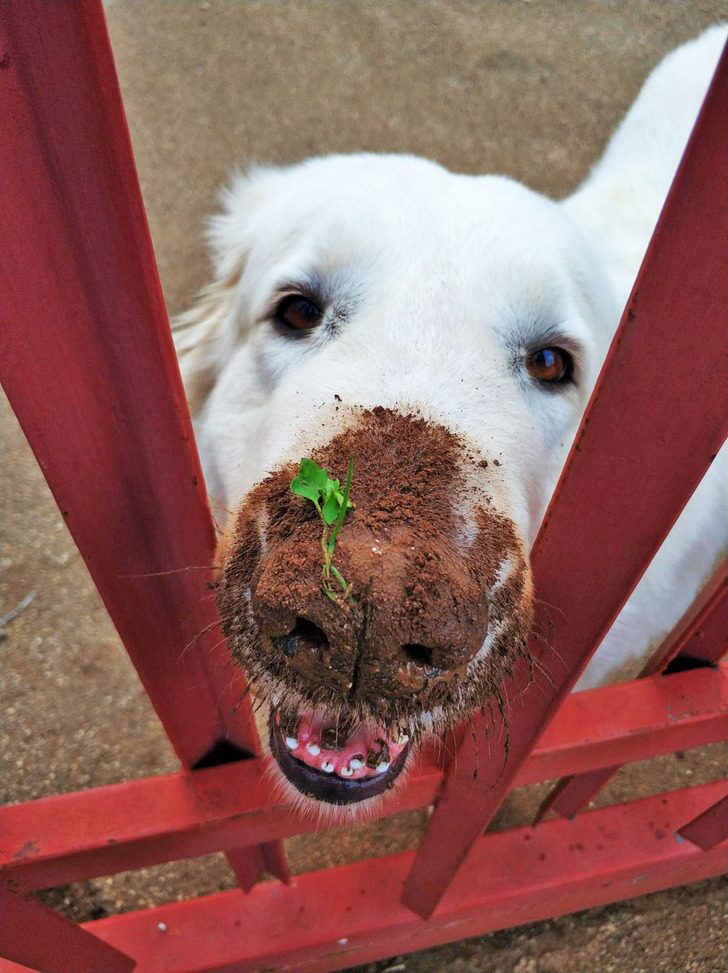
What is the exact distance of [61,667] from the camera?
8.16 ft

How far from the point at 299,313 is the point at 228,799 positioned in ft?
3.00

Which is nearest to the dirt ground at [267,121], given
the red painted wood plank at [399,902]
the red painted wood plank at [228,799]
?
the red painted wood plank at [399,902]

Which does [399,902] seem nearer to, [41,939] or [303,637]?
[41,939]

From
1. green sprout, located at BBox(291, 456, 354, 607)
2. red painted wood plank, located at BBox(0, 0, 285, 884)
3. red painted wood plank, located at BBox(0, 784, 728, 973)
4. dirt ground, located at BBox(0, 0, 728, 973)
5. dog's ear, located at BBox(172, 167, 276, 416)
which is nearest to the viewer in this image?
red painted wood plank, located at BBox(0, 0, 285, 884)

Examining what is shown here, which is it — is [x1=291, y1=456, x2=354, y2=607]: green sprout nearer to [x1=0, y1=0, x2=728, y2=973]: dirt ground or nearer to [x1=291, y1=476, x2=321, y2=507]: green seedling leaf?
[x1=291, y1=476, x2=321, y2=507]: green seedling leaf

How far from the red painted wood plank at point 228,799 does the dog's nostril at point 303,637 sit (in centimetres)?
56

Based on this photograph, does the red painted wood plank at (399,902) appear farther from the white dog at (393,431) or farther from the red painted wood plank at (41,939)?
the white dog at (393,431)

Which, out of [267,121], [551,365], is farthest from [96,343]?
[267,121]

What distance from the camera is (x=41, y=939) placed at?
1.21 meters

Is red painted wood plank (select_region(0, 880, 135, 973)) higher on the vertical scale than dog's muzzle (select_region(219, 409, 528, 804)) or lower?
lower

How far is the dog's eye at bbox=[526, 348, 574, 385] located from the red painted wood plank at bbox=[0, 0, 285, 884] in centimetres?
74

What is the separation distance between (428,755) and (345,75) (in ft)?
14.5

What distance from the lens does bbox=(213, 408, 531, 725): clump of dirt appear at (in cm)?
71

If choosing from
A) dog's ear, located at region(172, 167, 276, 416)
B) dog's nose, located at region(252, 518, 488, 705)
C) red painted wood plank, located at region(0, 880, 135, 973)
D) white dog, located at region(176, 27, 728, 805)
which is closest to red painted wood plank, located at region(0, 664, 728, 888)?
red painted wood plank, located at region(0, 880, 135, 973)
